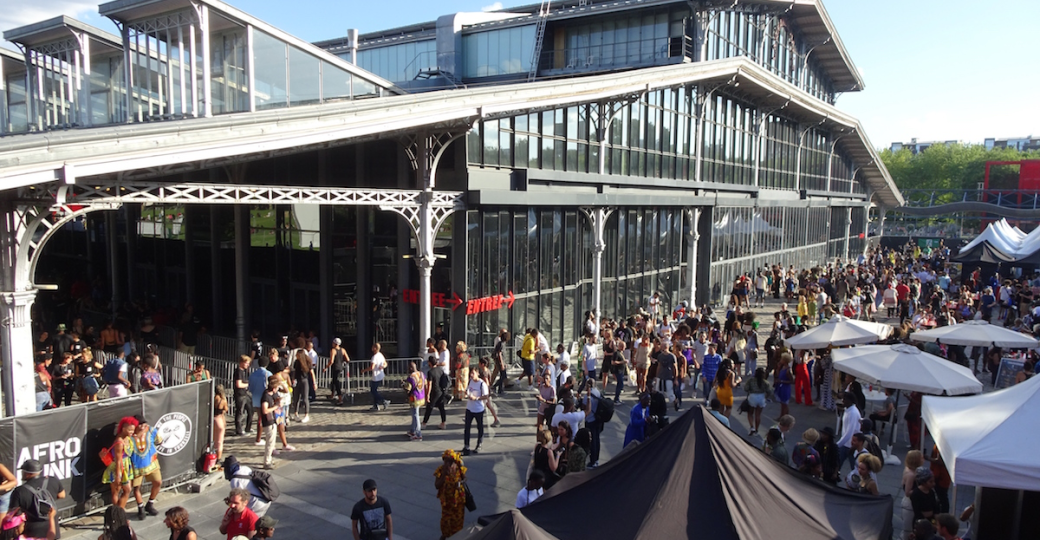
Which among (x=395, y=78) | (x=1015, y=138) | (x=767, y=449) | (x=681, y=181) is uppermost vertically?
(x=1015, y=138)

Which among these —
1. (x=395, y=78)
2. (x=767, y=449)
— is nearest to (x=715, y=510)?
(x=767, y=449)

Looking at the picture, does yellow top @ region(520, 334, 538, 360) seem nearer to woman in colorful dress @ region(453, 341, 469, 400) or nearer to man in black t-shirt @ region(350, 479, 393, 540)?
woman in colorful dress @ region(453, 341, 469, 400)

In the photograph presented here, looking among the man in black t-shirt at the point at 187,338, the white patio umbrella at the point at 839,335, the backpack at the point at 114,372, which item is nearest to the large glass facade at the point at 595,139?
the white patio umbrella at the point at 839,335

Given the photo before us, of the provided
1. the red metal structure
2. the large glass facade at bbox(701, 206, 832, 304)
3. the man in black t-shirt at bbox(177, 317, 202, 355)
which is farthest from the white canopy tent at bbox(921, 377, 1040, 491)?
the red metal structure

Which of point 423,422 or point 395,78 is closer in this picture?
point 423,422

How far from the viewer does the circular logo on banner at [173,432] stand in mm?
9781

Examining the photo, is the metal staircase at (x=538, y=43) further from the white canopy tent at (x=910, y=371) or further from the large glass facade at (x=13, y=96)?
the white canopy tent at (x=910, y=371)

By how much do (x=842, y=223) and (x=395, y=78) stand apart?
34767 mm

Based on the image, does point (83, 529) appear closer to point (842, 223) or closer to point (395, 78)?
point (395, 78)

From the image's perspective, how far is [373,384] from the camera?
14359 mm

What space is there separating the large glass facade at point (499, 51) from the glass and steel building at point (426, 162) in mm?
102

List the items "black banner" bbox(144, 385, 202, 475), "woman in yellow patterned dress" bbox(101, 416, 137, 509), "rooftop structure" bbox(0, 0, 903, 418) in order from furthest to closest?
1. "rooftop structure" bbox(0, 0, 903, 418)
2. "black banner" bbox(144, 385, 202, 475)
3. "woman in yellow patterned dress" bbox(101, 416, 137, 509)

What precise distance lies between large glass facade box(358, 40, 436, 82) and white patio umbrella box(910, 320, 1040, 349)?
26.1m

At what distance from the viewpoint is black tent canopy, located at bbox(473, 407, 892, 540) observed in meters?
6.12
